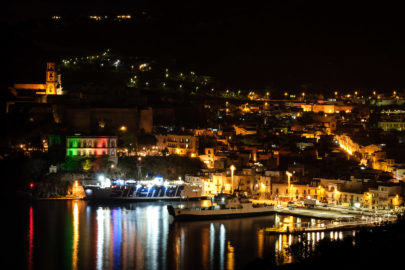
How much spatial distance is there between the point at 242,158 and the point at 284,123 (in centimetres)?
776

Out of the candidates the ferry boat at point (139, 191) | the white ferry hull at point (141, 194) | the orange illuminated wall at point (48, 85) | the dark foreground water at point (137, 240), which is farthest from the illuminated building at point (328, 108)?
the dark foreground water at point (137, 240)

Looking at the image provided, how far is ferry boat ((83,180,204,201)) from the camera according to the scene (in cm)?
2702

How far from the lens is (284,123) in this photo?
120ft

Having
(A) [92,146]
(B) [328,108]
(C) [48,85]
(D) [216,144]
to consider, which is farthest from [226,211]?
(B) [328,108]

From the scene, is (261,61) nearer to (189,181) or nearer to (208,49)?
(208,49)

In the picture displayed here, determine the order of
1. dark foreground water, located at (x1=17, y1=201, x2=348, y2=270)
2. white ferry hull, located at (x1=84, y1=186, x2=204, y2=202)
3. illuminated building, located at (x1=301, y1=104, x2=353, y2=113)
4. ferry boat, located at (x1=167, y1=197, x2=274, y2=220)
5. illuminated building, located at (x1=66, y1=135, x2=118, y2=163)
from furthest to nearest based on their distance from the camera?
illuminated building, located at (x1=301, y1=104, x2=353, y2=113) → illuminated building, located at (x1=66, y1=135, x2=118, y2=163) → white ferry hull, located at (x1=84, y1=186, x2=204, y2=202) → ferry boat, located at (x1=167, y1=197, x2=274, y2=220) → dark foreground water, located at (x1=17, y1=201, x2=348, y2=270)

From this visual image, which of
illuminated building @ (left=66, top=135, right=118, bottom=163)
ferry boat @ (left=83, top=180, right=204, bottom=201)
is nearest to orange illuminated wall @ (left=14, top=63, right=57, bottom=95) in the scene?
illuminated building @ (left=66, top=135, right=118, bottom=163)

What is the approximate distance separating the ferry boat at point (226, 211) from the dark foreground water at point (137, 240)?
1.08 feet

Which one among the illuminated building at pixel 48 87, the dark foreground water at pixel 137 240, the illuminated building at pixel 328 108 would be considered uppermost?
the illuminated building at pixel 48 87

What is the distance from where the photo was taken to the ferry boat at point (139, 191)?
27016 mm

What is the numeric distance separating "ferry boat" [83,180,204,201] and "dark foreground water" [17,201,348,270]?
1588mm

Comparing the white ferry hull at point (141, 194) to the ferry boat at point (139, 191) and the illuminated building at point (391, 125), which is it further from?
the illuminated building at point (391, 125)

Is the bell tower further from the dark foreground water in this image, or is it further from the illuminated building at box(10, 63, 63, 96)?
the dark foreground water

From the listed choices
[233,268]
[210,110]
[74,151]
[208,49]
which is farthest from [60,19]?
[233,268]
